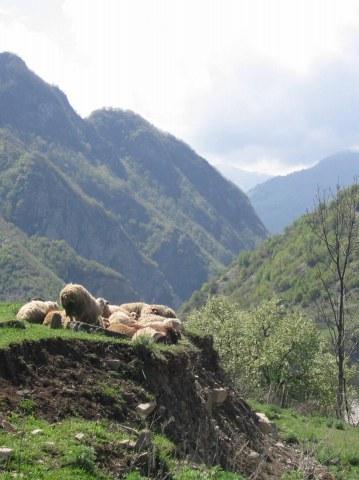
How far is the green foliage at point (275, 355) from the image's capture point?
50.2m

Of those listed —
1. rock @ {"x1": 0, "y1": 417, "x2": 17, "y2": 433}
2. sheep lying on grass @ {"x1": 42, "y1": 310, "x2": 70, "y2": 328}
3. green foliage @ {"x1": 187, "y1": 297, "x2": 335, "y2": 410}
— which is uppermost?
sheep lying on grass @ {"x1": 42, "y1": 310, "x2": 70, "y2": 328}

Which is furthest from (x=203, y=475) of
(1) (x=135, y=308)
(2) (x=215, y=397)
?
(1) (x=135, y=308)

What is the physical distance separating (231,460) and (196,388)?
101 inches

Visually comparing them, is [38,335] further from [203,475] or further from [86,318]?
[203,475]

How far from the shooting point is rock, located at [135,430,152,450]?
11.2 m

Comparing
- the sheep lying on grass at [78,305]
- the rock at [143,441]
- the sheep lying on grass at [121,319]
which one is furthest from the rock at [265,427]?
the rock at [143,441]

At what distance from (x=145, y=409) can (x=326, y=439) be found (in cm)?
867

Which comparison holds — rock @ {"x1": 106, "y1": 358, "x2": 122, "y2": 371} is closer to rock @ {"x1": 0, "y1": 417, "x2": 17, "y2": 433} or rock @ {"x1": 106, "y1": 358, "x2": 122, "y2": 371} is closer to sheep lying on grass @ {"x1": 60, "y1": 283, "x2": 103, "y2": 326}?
sheep lying on grass @ {"x1": 60, "y1": 283, "x2": 103, "y2": 326}

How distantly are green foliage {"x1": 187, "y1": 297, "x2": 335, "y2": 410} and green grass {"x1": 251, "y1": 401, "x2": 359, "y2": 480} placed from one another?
810 inches

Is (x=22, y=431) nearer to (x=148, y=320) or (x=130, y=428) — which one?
(x=130, y=428)

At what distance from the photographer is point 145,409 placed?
13.3 metres

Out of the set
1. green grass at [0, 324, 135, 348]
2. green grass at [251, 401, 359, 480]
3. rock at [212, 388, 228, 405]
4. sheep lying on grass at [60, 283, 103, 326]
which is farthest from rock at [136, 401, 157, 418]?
sheep lying on grass at [60, 283, 103, 326]

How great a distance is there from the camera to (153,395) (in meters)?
14.5

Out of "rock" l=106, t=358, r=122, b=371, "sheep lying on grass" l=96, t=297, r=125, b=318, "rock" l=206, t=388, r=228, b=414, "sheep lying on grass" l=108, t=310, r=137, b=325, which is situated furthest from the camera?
"sheep lying on grass" l=96, t=297, r=125, b=318
